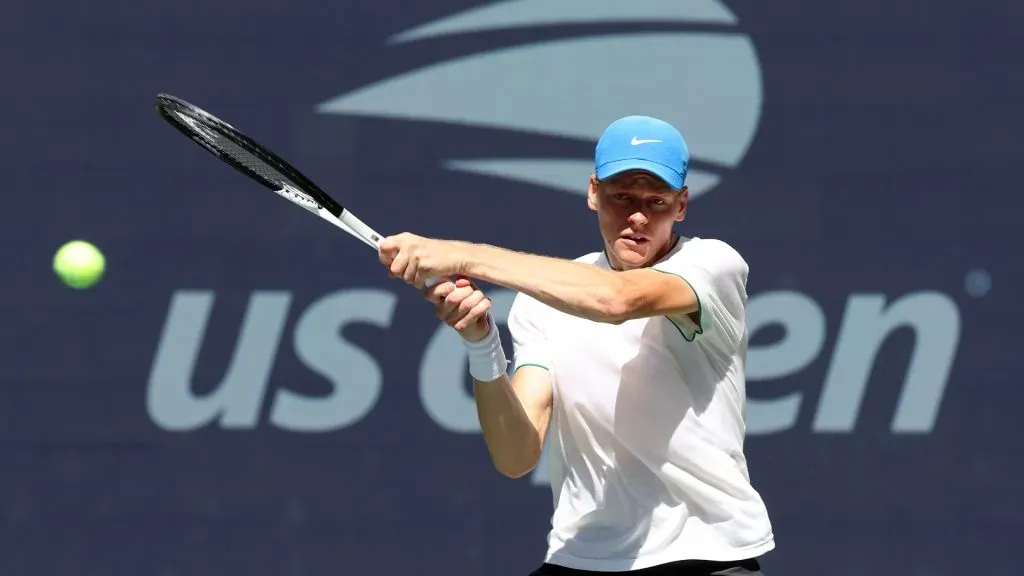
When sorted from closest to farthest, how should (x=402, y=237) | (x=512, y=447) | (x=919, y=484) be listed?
(x=402, y=237)
(x=512, y=447)
(x=919, y=484)

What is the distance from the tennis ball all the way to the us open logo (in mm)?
934

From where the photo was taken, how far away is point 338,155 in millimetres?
5793

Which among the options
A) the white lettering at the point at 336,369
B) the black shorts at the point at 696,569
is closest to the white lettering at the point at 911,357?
the white lettering at the point at 336,369

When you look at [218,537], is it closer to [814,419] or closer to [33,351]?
[33,351]

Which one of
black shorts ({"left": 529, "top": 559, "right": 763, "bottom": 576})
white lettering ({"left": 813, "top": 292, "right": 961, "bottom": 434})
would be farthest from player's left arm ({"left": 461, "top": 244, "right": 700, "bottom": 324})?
white lettering ({"left": 813, "top": 292, "right": 961, "bottom": 434})

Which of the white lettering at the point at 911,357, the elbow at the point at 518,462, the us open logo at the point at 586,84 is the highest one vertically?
the us open logo at the point at 586,84

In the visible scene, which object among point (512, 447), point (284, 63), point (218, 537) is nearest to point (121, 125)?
point (284, 63)

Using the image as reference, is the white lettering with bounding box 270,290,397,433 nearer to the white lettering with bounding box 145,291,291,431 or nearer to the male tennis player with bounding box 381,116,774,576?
the white lettering with bounding box 145,291,291,431

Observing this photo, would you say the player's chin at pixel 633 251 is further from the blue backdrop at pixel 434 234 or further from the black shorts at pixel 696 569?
the blue backdrop at pixel 434 234

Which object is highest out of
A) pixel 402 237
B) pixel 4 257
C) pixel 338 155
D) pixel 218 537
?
pixel 338 155

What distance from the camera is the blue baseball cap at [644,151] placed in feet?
10.9

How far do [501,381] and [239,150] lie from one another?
A: 0.85 meters

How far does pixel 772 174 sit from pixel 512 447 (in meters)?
2.57

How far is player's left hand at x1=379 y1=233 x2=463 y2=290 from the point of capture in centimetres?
306
